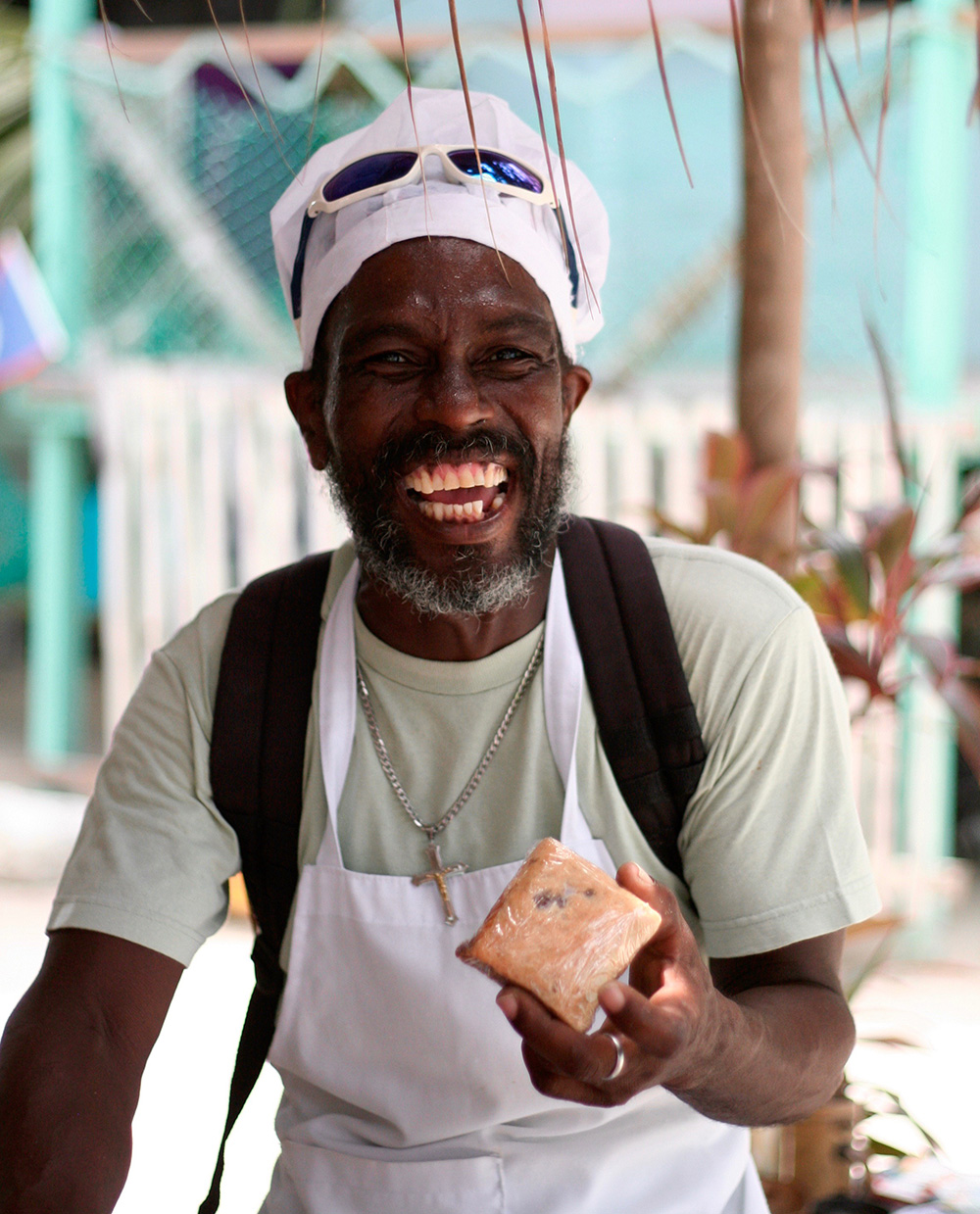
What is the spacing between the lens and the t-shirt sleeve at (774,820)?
146 cm

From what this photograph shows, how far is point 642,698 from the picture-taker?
153 cm

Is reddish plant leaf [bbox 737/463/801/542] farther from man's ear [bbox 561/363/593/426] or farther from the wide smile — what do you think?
the wide smile

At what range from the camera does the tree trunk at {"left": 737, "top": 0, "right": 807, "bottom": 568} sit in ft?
8.29

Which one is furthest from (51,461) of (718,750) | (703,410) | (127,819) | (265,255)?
(718,750)

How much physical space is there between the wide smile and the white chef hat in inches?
9.9

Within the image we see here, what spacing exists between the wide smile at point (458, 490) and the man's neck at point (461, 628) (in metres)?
0.11

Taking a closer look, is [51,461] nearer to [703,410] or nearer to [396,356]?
[703,410]

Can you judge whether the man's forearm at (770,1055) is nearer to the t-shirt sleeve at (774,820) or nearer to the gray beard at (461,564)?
the t-shirt sleeve at (774,820)

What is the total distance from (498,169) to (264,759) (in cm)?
78

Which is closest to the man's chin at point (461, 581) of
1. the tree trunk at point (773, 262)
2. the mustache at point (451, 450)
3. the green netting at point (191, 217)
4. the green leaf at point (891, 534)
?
the mustache at point (451, 450)

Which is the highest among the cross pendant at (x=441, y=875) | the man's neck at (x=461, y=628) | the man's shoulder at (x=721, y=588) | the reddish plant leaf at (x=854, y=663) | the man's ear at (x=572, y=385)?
the man's ear at (x=572, y=385)

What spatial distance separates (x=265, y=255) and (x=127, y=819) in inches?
139

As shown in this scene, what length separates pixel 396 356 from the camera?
5.27 ft

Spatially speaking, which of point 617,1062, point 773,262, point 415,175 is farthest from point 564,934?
point 773,262
